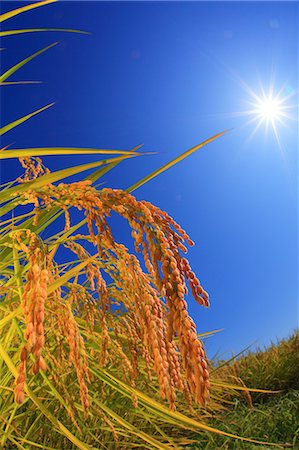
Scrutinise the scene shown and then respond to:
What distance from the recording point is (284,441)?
2914mm

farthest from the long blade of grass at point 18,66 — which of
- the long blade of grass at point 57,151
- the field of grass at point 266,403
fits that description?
the field of grass at point 266,403

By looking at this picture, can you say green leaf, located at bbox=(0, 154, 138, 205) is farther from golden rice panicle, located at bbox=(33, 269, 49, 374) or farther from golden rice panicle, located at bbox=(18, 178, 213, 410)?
golden rice panicle, located at bbox=(33, 269, 49, 374)

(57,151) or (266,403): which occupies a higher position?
(57,151)

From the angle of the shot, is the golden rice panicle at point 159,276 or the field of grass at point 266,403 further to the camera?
the field of grass at point 266,403

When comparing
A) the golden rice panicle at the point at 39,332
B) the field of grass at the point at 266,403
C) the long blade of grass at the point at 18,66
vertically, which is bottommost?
the golden rice panicle at the point at 39,332

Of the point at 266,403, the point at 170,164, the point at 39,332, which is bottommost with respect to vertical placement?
the point at 39,332

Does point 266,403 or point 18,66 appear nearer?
point 18,66

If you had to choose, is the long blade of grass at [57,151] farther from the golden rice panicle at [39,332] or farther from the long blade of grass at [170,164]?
the golden rice panicle at [39,332]

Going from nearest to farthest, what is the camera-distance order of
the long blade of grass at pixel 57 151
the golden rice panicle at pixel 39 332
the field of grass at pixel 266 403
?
the golden rice panicle at pixel 39 332
the long blade of grass at pixel 57 151
the field of grass at pixel 266 403

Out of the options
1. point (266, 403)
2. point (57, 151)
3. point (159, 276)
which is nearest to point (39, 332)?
point (159, 276)

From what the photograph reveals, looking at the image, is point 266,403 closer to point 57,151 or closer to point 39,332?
point 57,151

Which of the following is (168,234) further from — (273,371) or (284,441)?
(273,371)

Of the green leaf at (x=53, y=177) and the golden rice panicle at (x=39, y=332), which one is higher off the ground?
the green leaf at (x=53, y=177)

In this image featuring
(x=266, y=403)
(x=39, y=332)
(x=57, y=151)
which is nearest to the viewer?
(x=39, y=332)
